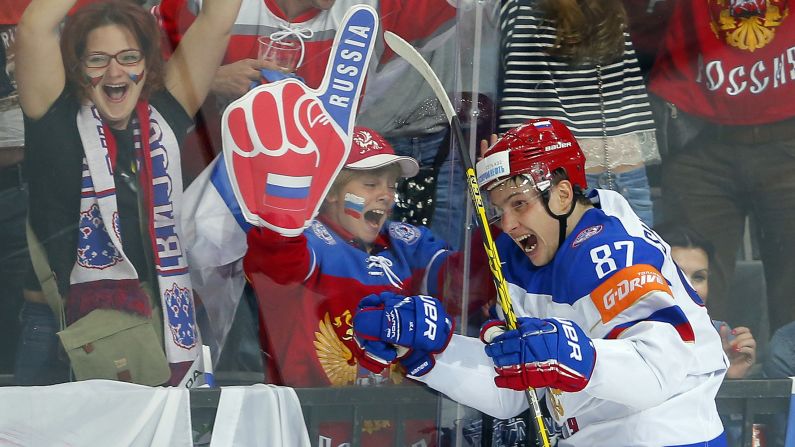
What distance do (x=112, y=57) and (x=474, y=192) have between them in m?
0.84

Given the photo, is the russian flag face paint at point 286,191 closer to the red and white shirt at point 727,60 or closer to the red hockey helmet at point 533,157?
the red hockey helmet at point 533,157

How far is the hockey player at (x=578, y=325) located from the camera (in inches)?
80.4

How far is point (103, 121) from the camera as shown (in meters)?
2.19

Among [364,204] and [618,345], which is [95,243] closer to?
[364,204]

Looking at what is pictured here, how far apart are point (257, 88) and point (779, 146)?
1.45m

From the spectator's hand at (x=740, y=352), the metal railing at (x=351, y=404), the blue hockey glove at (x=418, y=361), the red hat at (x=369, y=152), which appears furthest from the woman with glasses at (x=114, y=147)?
the spectator's hand at (x=740, y=352)

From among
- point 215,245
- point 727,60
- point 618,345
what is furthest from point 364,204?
point 727,60

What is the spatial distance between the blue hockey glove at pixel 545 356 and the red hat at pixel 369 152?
0.56m

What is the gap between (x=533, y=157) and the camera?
2.26 metres

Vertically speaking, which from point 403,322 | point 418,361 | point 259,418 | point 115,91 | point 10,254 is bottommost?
point 259,418

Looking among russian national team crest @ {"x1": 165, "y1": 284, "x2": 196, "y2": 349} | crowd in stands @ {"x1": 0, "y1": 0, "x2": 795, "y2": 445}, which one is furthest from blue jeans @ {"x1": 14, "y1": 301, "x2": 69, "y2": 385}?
russian national team crest @ {"x1": 165, "y1": 284, "x2": 196, "y2": 349}

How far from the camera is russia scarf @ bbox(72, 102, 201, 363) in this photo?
2184 mm

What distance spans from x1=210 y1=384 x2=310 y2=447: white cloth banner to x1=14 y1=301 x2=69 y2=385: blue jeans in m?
0.37

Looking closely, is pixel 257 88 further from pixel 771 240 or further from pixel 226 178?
pixel 771 240
